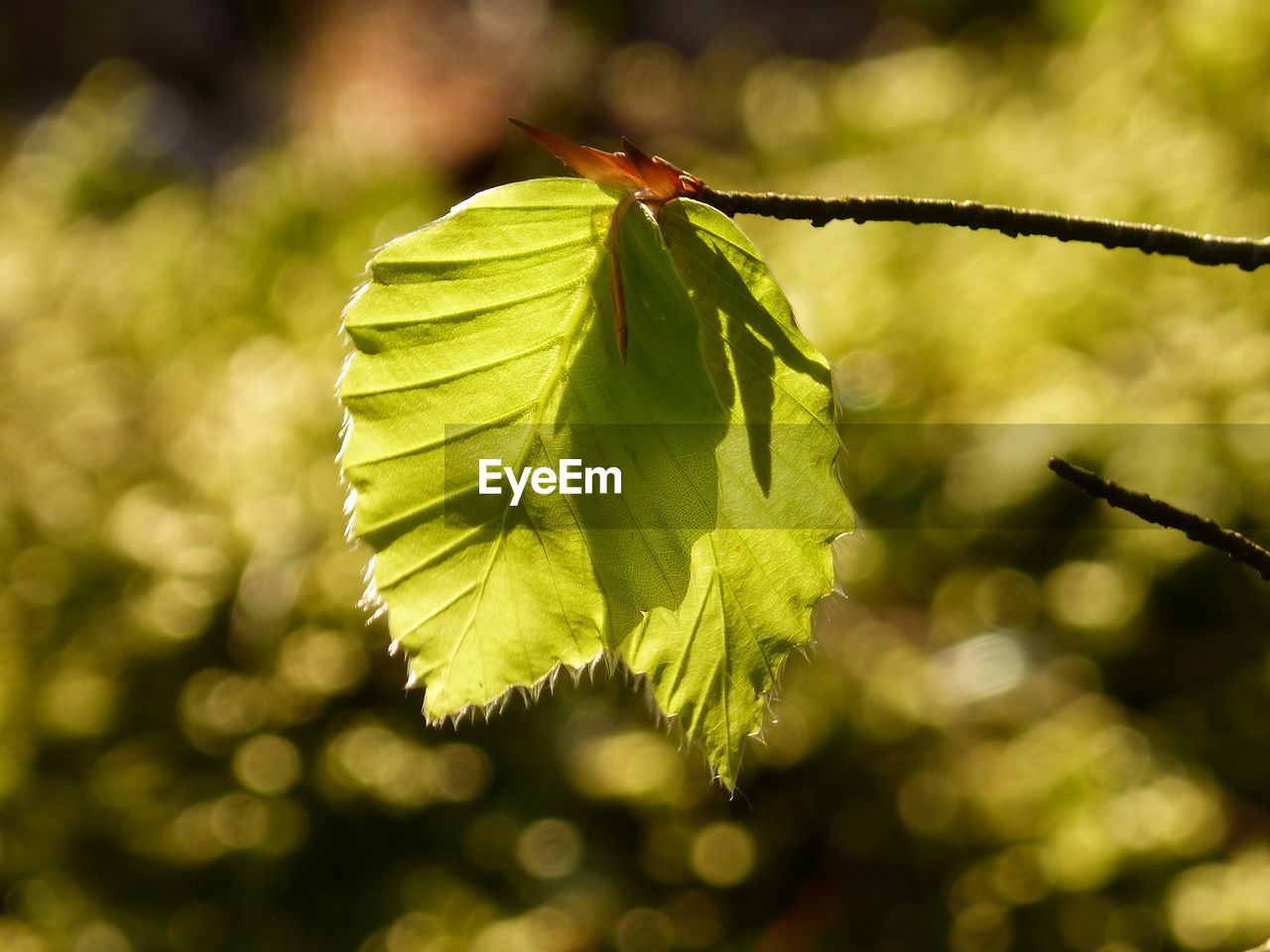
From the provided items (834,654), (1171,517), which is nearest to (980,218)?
(1171,517)

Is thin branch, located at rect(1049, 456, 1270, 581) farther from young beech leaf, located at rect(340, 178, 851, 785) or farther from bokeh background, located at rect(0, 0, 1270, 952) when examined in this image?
bokeh background, located at rect(0, 0, 1270, 952)

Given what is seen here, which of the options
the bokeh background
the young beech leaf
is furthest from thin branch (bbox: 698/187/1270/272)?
the bokeh background

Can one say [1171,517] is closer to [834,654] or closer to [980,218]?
[980,218]

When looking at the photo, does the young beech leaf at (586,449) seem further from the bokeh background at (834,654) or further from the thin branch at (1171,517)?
the bokeh background at (834,654)

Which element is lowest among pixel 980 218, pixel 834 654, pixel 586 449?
pixel 834 654

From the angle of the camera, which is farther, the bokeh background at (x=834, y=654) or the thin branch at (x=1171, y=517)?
the bokeh background at (x=834, y=654)

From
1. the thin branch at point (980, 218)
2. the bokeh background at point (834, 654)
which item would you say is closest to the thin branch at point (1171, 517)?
the thin branch at point (980, 218)
